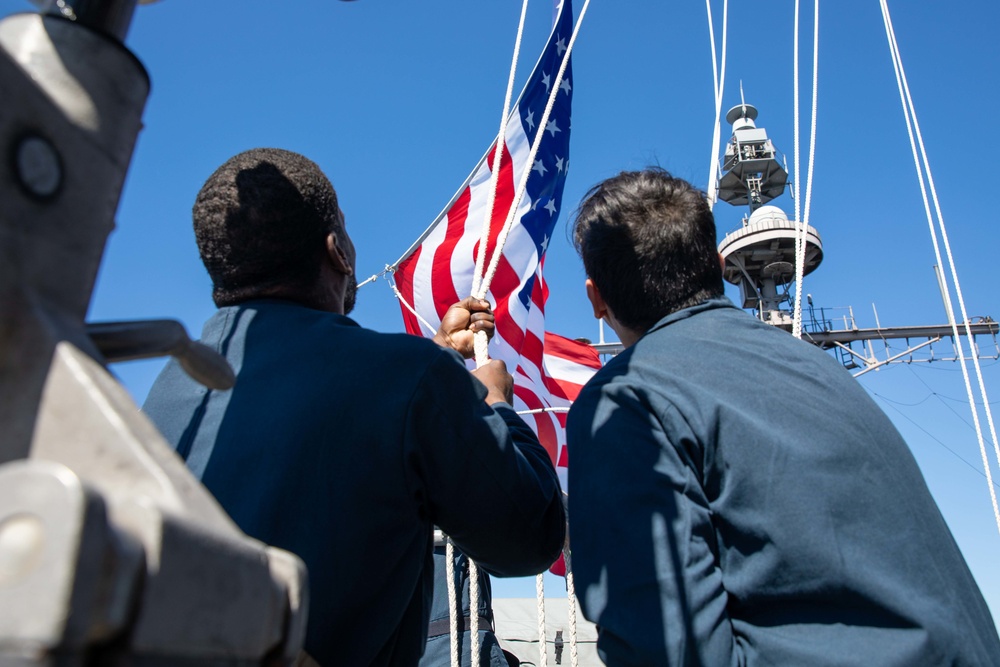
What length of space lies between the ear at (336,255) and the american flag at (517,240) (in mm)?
2611

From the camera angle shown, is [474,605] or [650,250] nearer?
[650,250]

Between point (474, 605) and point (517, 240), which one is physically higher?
point (517, 240)

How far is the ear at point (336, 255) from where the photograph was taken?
1.42m

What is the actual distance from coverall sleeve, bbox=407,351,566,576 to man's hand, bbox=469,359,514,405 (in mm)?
277

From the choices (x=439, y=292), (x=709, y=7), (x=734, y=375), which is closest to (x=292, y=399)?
(x=734, y=375)

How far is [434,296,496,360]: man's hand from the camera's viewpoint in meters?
1.90

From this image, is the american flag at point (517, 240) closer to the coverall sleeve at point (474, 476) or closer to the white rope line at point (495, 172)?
the white rope line at point (495, 172)

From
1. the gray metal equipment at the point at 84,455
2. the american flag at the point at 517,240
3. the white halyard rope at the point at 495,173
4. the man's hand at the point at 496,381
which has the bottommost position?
the gray metal equipment at the point at 84,455

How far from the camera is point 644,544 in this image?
115 centimetres

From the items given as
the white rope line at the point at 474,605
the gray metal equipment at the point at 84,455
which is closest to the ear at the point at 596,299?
the white rope line at the point at 474,605

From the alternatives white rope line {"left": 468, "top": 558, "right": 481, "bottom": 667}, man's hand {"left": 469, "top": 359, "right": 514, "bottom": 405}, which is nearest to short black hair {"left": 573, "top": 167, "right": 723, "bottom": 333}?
man's hand {"left": 469, "top": 359, "right": 514, "bottom": 405}

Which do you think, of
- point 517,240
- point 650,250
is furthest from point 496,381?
point 517,240

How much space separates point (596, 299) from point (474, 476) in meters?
0.61

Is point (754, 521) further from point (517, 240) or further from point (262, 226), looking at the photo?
point (517, 240)
